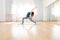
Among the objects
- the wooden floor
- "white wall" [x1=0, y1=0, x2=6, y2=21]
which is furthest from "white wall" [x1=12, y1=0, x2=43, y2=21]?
the wooden floor

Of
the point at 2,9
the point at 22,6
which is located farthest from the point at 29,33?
the point at 2,9

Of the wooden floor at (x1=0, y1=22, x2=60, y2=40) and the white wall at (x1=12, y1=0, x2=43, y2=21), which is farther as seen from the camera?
the white wall at (x1=12, y1=0, x2=43, y2=21)

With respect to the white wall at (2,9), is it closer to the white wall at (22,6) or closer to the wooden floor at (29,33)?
the white wall at (22,6)

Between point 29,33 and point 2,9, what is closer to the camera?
point 29,33

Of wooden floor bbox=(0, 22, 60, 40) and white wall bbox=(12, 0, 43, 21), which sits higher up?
white wall bbox=(12, 0, 43, 21)

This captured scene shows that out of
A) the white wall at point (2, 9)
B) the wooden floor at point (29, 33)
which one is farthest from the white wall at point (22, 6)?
the wooden floor at point (29, 33)

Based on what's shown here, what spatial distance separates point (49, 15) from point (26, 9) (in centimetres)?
130

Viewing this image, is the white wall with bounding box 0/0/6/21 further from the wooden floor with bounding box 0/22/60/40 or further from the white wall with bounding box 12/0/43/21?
the wooden floor with bounding box 0/22/60/40

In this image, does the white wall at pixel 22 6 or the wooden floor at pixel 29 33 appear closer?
the wooden floor at pixel 29 33

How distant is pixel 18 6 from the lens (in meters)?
6.80

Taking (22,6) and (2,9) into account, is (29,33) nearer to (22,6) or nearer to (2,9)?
(22,6)

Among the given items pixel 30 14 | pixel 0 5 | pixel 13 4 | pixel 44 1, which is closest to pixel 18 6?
pixel 13 4

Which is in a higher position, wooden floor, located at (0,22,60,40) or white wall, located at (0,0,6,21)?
white wall, located at (0,0,6,21)

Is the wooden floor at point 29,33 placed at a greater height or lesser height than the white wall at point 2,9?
lesser
